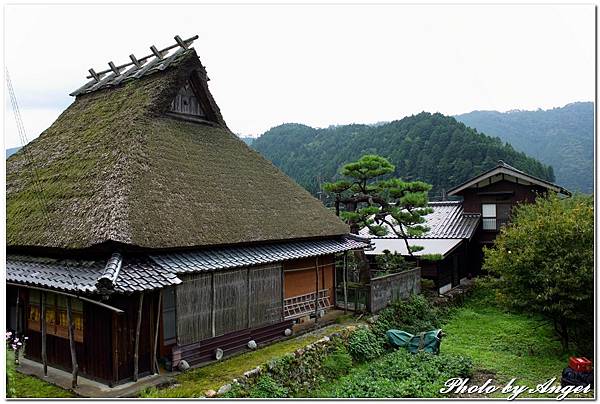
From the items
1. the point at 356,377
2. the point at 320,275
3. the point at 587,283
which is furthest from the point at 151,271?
the point at 587,283

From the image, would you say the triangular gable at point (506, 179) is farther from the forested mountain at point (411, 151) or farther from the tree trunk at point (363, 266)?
the forested mountain at point (411, 151)

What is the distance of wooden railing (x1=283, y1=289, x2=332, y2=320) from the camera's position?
13008 millimetres

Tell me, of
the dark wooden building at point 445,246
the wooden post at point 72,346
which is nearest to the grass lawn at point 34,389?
the wooden post at point 72,346

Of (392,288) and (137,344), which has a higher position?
(137,344)

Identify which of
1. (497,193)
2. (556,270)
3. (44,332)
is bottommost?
(44,332)

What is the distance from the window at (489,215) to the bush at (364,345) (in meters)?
11.1

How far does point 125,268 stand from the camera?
8.94 metres

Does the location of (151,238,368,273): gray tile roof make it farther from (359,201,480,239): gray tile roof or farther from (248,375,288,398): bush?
(359,201,480,239): gray tile roof

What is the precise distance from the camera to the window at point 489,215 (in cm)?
2192

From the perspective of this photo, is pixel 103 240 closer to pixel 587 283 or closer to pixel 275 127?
pixel 587 283

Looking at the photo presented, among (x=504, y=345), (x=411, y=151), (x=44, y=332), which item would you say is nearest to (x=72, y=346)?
(x=44, y=332)

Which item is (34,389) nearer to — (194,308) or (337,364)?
(194,308)

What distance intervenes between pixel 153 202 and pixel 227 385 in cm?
399

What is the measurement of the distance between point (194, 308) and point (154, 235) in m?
1.77
